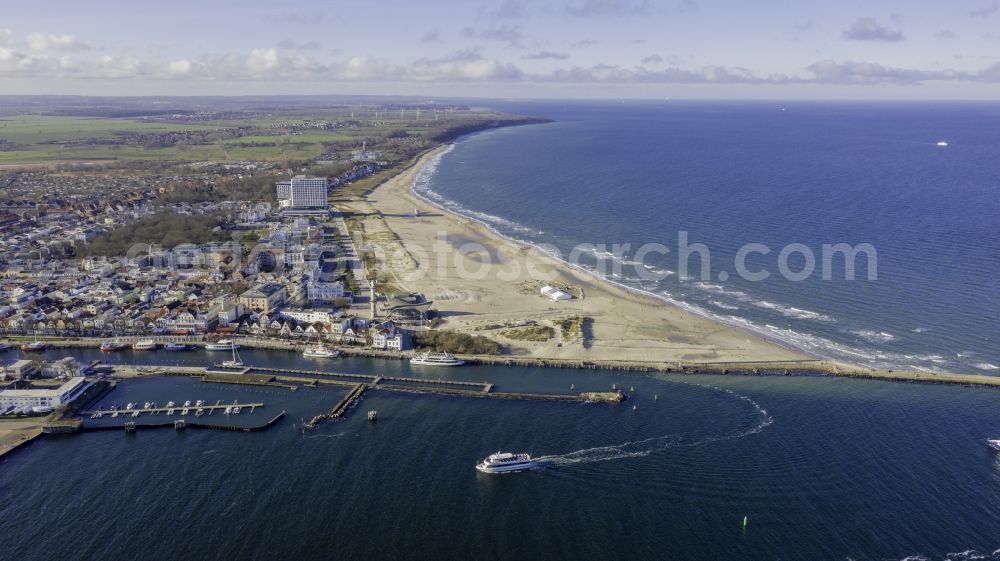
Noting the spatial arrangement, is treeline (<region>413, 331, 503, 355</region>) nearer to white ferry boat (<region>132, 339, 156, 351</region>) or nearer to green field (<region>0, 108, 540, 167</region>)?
white ferry boat (<region>132, 339, 156, 351</region>)

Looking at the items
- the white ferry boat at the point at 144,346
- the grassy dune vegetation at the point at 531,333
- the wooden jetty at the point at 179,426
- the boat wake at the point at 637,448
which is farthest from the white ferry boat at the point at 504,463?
the white ferry boat at the point at 144,346

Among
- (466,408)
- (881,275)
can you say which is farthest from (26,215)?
(881,275)

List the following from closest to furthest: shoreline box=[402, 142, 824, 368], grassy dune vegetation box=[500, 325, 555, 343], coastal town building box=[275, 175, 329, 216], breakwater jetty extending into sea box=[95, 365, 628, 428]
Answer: breakwater jetty extending into sea box=[95, 365, 628, 428], shoreline box=[402, 142, 824, 368], grassy dune vegetation box=[500, 325, 555, 343], coastal town building box=[275, 175, 329, 216]

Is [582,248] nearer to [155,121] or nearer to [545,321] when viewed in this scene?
[545,321]

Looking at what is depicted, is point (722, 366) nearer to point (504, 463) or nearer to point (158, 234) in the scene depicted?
point (504, 463)

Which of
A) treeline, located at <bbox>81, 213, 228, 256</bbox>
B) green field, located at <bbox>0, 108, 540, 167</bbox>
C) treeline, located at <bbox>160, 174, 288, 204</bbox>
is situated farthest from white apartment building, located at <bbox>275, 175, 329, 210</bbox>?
green field, located at <bbox>0, 108, 540, 167</bbox>

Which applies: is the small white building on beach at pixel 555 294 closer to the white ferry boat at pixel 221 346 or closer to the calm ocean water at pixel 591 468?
the calm ocean water at pixel 591 468
